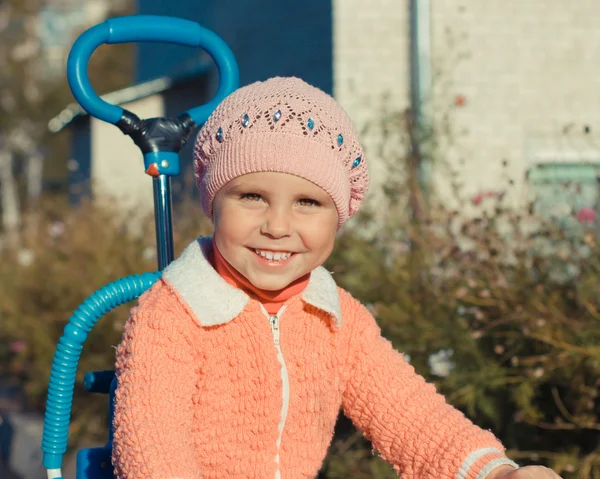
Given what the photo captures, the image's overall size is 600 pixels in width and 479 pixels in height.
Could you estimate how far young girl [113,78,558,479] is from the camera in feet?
6.50

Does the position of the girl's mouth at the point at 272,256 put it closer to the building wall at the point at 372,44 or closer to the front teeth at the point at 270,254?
the front teeth at the point at 270,254

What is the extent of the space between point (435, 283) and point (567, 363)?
34.8 inches

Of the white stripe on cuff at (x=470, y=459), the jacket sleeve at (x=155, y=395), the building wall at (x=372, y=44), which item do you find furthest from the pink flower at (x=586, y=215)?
the building wall at (x=372, y=44)

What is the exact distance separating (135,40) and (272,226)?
942 millimetres

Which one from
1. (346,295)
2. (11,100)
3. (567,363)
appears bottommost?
(11,100)

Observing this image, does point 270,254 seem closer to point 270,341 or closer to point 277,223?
point 277,223

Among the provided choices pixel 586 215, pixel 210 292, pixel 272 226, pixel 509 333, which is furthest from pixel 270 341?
pixel 586 215

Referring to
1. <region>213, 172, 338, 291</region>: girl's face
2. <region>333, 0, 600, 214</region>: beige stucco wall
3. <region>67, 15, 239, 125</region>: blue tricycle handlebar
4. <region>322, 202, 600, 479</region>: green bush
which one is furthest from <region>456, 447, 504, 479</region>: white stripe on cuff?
<region>333, 0, 600, 214</region>: beige stucco wall

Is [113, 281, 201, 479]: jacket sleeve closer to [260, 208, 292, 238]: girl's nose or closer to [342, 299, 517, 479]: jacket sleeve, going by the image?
[260, 208, 292, 238]: girl's nose

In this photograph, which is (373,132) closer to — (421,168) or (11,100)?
(421,168)

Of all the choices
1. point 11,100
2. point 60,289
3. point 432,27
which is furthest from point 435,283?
point 11,100

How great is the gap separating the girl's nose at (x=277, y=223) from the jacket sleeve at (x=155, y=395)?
283 millimetres

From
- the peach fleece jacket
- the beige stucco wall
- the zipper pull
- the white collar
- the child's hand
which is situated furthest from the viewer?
the beige stucco wall

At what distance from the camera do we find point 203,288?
6.79 ft
